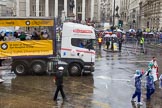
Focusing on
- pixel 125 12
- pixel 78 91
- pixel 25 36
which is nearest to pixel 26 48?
pixel 25 36

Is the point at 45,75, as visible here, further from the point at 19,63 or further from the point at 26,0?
the point at 26,0

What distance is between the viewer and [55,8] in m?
131

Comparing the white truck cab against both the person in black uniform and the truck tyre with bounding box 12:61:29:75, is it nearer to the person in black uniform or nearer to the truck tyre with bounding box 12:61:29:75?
the truck tyre with bounding box 12:61:29:75

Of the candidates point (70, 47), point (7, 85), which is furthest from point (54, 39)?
point (7, 85)

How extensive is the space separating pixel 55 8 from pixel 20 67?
10711cm

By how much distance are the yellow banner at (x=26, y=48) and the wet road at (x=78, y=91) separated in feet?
4.95

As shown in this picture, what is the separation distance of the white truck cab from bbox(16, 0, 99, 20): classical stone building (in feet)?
316

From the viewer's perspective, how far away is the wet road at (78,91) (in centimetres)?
1788

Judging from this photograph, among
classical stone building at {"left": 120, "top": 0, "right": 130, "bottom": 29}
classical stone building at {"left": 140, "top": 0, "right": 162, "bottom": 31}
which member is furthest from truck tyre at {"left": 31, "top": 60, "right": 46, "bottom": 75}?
classical stone building at {"left": 120, "top": 0, "right": 130, "bottom": 29}

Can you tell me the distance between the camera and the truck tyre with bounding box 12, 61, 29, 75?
25.5 metres

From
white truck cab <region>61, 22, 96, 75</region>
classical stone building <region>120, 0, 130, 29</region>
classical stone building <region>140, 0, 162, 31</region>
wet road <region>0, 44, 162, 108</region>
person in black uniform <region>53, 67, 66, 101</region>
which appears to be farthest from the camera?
classical stone building <region>120, 0, 130, 29</region>

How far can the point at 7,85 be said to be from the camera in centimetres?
2209

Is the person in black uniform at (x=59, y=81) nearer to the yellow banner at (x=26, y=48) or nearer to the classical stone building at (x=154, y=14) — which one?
the yellow banner at (x=26, y=48)

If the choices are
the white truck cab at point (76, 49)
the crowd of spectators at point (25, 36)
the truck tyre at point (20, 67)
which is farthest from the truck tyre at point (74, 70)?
the truck tyre at point (20, 67)
